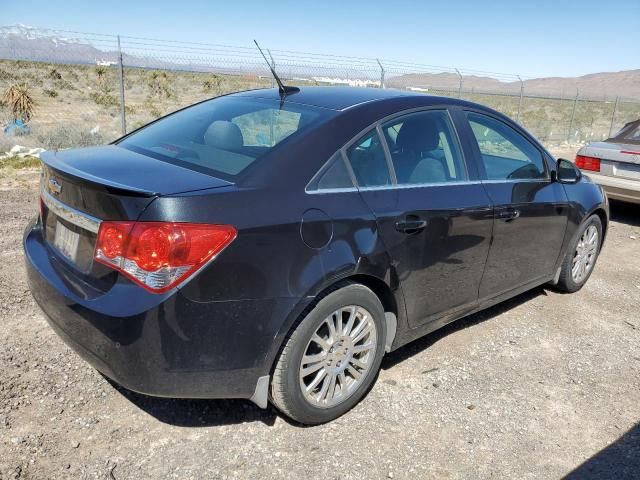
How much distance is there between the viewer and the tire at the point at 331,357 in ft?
8.37

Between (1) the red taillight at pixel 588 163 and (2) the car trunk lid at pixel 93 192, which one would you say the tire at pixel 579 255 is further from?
(2) the car trunk lid at pixel 93 192

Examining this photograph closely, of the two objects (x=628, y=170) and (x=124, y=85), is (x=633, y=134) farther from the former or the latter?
(x=124, y=85)

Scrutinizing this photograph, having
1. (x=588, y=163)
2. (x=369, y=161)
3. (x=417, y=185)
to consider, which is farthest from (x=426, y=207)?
(x=588, y=163)

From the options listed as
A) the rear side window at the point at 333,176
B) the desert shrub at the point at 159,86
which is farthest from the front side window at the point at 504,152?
the desert shrub at the point at 159,86

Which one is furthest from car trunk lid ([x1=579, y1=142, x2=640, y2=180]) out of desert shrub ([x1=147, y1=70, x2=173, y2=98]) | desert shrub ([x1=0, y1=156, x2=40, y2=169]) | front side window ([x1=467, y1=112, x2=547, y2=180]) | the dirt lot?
desert shrub ([x1=147, y1=70, x2=173, y2=98])

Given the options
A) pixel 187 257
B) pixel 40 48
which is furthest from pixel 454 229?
pixel 40 48

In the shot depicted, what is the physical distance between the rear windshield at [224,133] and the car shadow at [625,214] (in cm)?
640

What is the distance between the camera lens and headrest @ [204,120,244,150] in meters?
2.90

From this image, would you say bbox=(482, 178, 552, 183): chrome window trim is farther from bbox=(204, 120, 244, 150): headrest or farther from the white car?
the white car

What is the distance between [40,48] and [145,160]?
1339 cm

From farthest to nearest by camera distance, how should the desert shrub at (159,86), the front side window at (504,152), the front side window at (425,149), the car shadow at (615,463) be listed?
the desert shrub at (159,86)
the front side window at (504,152)
the front side window at (425,149)
the car shadow at (615,463)

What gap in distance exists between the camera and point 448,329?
13.2 feet

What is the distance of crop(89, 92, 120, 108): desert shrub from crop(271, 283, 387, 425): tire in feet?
68.0

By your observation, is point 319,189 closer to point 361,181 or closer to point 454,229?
point 361,181
